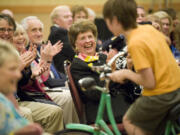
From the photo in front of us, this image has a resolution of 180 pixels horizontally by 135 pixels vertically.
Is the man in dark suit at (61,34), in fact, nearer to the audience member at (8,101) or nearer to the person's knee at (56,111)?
the person's knee at (56,111)

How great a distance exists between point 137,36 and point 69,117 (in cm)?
181

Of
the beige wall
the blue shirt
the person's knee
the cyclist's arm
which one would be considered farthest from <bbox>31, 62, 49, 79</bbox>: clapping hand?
the beige wall

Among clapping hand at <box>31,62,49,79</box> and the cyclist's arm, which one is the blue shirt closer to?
the cyclist's arm

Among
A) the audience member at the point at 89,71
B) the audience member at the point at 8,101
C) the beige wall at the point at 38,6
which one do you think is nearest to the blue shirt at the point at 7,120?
the audience member at the point at 8,101

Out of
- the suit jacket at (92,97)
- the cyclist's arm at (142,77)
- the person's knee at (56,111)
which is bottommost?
the person's knee at (56,111)

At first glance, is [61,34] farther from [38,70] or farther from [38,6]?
[38,6]

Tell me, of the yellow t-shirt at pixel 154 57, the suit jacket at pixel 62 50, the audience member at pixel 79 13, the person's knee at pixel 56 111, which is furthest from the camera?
the audience member at pixel 79 13

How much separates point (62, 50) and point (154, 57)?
249 cm

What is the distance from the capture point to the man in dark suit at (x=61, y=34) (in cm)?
441

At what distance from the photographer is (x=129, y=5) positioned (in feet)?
7.29

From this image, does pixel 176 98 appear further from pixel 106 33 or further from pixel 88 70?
pixel 106 33

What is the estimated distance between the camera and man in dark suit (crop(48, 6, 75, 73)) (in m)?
4.41

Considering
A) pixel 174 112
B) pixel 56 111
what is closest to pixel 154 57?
pixel 174 112

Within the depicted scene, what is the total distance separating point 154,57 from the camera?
209 cm
